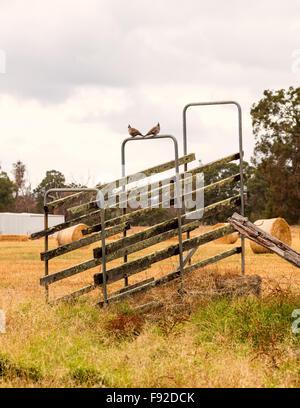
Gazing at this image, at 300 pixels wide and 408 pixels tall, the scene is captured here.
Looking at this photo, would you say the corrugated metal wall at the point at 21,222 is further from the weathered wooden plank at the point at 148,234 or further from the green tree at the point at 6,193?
the weathered wooden plank at the point at 148,234

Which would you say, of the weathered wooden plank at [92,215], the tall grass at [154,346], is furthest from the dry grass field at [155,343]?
the weathered wooden plank at [92,215]

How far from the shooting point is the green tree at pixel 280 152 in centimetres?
3653

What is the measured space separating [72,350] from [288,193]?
32424 millimetres

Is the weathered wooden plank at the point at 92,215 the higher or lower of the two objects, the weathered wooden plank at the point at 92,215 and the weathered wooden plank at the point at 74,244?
the higher

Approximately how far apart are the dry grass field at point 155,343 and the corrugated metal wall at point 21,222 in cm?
2924

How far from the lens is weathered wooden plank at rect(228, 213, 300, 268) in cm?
633

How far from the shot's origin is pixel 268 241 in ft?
20.9

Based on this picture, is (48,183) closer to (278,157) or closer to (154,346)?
(278,157)

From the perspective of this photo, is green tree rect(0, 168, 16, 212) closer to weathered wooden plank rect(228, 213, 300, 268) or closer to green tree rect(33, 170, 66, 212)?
green tree rect(33, 170, 66, 212)

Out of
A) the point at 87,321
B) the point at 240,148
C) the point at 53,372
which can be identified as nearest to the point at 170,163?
the point at 240,148

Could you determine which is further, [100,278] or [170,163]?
[170,163]
